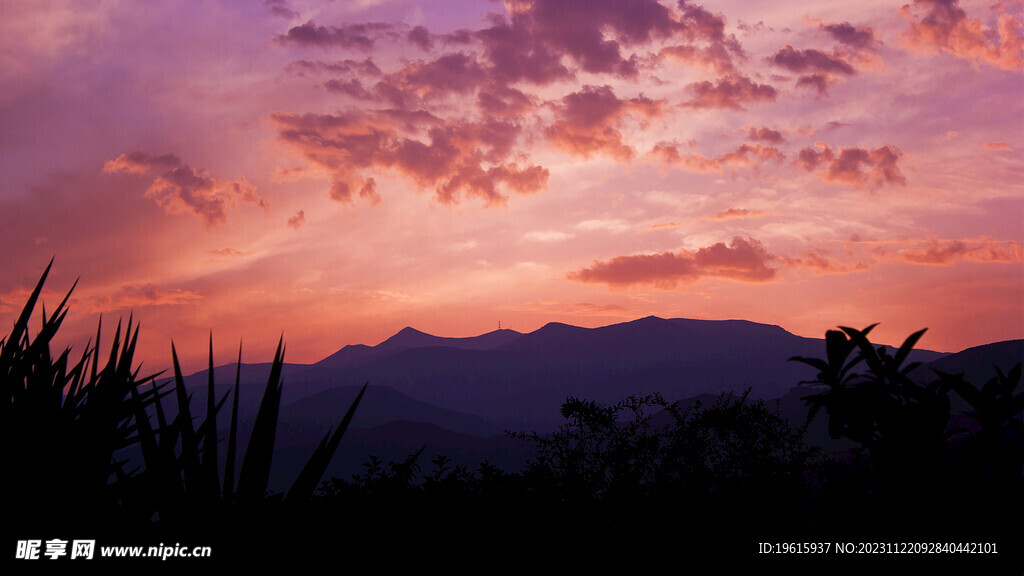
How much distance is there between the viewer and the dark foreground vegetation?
370 centimetres

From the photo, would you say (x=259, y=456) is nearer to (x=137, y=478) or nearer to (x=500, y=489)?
(x=137, y=478)

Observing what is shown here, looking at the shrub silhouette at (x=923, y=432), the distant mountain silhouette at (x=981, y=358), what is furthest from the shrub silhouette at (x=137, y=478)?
the distant mountain silhouette at (x=981, y=358)

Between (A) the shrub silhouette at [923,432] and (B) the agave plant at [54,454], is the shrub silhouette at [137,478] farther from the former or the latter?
(A) the shrub silhouette at [923,432]

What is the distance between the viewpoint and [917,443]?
437 centimetres

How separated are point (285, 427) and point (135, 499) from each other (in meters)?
205

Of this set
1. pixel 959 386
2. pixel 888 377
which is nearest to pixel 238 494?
pixel 888 377

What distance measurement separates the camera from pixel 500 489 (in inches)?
259

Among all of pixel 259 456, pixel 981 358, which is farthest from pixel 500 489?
pixel 981 358

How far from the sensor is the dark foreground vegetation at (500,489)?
3.70 metres

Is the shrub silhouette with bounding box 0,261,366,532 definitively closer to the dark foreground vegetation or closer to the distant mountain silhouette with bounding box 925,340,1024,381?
the dark foreground vegetation

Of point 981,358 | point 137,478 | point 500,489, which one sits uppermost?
point 981,358

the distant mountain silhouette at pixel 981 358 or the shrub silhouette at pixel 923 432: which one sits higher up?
the distant mountain silhouette at pixel 981 358

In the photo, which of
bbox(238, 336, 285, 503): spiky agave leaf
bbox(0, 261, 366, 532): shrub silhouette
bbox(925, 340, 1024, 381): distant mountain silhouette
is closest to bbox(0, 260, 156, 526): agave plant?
bbox(0, 261, 366, 532): shrub silhouette

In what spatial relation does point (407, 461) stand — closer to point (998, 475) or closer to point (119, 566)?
point (119, 566)
